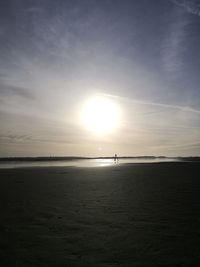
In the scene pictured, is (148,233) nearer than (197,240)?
No

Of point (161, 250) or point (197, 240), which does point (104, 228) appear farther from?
point (197, 240)

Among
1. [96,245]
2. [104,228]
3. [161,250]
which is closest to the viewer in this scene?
[161,250]

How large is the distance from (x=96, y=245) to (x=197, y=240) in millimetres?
2785

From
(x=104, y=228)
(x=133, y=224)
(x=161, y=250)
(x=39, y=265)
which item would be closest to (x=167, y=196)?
(x=133, y=224)

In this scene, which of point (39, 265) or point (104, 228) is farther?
point (104, 228)

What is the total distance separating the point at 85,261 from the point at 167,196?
28.7 ft

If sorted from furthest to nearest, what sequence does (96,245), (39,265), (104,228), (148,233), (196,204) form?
1. (196,204)
2. (104,228)
3. (148,233)
4. (96,245)
5. (39,265)

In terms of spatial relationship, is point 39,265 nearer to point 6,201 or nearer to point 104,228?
point 104,228

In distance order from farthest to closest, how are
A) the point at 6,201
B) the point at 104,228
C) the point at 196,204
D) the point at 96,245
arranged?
the point at 6,201, the point at 196,204, the point at 104,228, the point at 96,245

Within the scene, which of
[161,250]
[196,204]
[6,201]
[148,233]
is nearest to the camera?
[161,250]

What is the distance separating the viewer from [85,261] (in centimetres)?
551

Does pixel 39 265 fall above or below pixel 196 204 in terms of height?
below

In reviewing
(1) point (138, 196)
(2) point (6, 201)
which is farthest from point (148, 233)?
(2) point (6, 201)

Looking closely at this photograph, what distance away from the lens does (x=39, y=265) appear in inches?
209
